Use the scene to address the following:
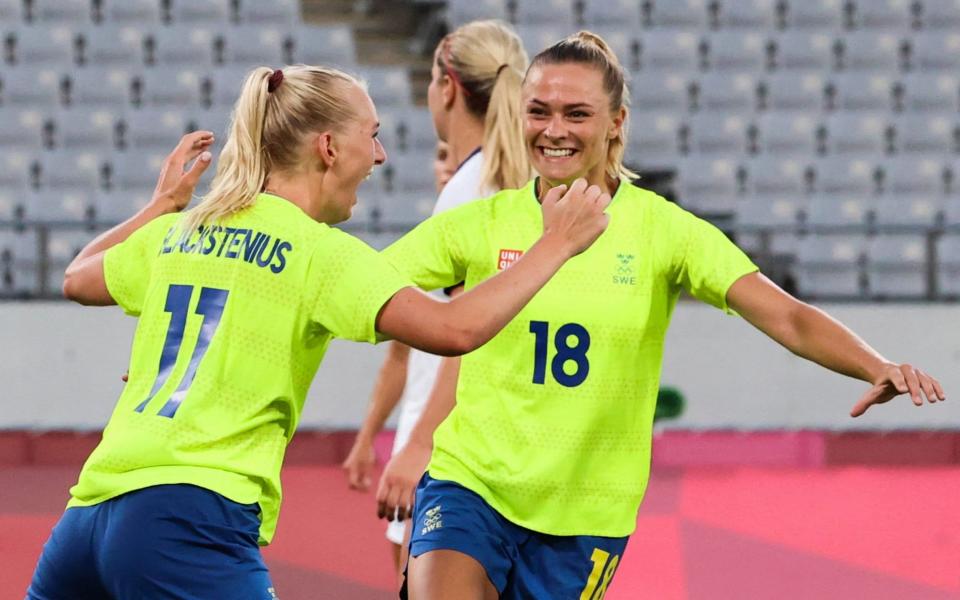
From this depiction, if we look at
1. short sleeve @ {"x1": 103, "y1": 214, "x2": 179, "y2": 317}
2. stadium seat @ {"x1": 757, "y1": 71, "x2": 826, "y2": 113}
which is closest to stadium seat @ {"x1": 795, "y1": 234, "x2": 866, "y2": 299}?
stadium seat @ {"x1": 757, "y1": 71, "x2": 826, "y2": 113}

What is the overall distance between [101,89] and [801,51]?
612cm

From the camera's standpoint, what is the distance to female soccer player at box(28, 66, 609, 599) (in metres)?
2.80

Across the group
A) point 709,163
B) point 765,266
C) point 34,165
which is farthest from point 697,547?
point 34,165

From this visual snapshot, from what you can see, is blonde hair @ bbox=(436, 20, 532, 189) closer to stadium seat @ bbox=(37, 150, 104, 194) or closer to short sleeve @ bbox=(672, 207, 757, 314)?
short sleeve @ bbox=(672, 207, 757, 314)

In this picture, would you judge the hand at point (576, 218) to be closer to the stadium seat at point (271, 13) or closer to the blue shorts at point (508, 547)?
the blue shorts at point (508, 547)

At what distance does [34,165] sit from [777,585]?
25.4 feet

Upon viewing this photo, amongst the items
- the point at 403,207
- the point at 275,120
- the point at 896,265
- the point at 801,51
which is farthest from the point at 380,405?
the point at 801,51

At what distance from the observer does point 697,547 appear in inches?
289

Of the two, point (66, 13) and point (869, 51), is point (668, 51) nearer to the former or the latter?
point (869, 51)

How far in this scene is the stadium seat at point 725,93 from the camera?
13.6 metres

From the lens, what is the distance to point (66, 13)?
13.5m

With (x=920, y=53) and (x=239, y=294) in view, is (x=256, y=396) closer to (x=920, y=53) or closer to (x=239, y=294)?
(x=239, y=294)

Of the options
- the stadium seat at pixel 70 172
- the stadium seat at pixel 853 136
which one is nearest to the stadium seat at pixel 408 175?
the stadium seat at pixel 70 172

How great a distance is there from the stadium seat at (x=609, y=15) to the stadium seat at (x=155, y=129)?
374cm
